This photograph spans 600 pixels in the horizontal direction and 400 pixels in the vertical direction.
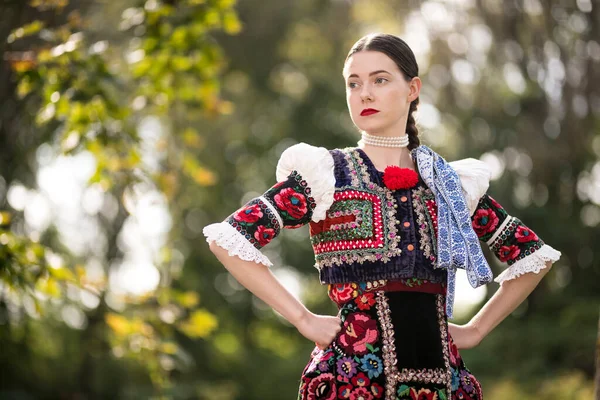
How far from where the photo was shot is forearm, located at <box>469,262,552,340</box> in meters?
2.99

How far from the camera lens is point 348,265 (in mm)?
2715

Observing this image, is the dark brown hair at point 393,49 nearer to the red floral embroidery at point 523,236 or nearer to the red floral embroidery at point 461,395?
the red floral embroidery at point 523,236

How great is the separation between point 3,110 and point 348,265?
14.6 feet

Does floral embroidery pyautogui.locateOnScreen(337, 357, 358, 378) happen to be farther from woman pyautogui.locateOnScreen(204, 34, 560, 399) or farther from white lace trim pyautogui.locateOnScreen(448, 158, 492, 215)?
white lace trim pyautogui.locateOnScreen(448, 158, 492, 215)

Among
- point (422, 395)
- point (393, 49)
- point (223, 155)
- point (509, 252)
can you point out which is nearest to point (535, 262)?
point (509, 252)

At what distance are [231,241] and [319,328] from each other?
39cm

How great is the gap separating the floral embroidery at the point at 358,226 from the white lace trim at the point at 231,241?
10.0 inches

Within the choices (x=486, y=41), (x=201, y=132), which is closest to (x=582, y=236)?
(x=486, y=41)

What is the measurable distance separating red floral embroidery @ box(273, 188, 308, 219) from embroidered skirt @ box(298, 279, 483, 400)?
10.9 inches

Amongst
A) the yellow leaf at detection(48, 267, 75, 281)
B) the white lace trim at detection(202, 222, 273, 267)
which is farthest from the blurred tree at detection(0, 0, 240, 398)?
the white lace trim at detection(202, 222, 273, 267)

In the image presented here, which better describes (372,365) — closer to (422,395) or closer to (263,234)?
(422,395)

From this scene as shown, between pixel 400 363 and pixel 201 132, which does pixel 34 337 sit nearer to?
pixel 201 132

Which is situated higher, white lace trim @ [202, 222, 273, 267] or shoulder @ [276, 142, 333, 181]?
shoulder @ [276, 142, 333, 181]

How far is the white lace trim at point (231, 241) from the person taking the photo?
259 centimetres
